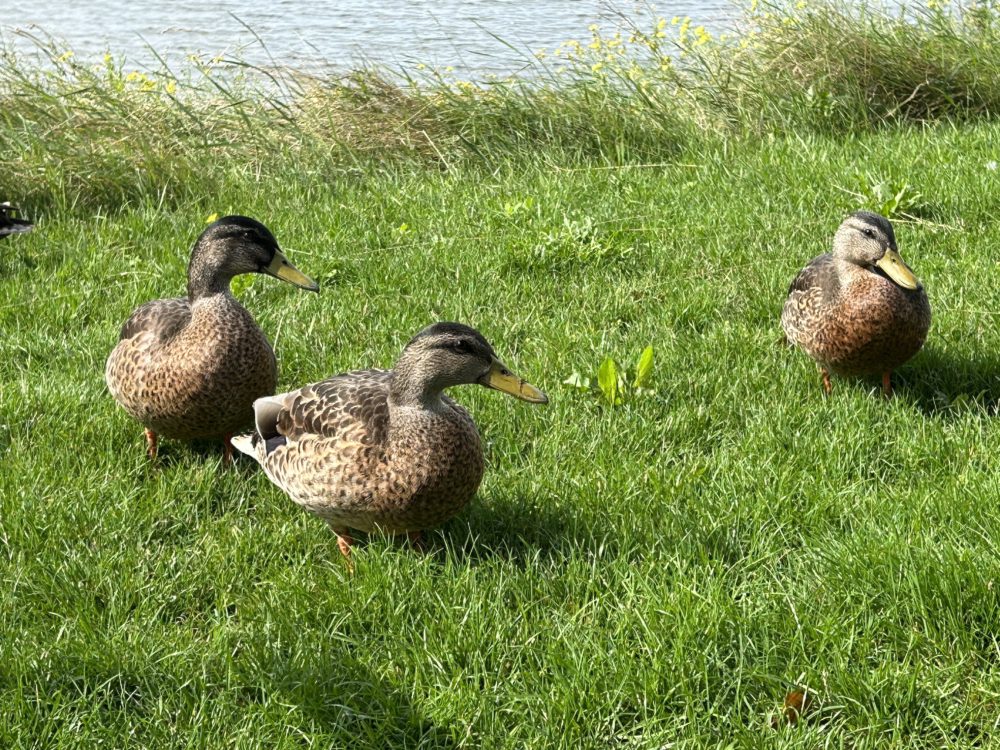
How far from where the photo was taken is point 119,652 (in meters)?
2.96

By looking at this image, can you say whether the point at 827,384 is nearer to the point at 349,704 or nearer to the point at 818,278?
the point at 818,278

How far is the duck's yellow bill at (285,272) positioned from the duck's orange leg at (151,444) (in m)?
0.72

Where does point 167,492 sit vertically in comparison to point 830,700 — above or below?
below

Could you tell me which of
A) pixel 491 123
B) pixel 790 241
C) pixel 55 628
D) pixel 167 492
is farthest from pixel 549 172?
pixel 55 628

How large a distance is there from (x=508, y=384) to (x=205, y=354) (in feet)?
3.72

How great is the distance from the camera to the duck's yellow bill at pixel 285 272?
13.8ft

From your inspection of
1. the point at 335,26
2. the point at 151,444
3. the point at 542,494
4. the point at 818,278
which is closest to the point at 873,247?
the point at 818,278

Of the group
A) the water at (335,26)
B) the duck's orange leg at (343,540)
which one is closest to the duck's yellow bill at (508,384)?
the duck's orange leg at (343,540)

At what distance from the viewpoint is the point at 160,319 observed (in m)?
4.09

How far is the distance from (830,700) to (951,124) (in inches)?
226

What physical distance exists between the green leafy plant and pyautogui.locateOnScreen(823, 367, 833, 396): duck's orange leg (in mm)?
664

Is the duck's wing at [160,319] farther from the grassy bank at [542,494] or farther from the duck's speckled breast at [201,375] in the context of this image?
the grassy bank at [542,494]

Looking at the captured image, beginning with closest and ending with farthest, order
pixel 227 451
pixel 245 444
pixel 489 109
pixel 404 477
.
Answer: pixel 404 477 → pixel 245 444 → pixel 227 451 → pixel 489 109

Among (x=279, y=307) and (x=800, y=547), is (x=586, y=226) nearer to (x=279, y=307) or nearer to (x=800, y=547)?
(x=279, y=307)
